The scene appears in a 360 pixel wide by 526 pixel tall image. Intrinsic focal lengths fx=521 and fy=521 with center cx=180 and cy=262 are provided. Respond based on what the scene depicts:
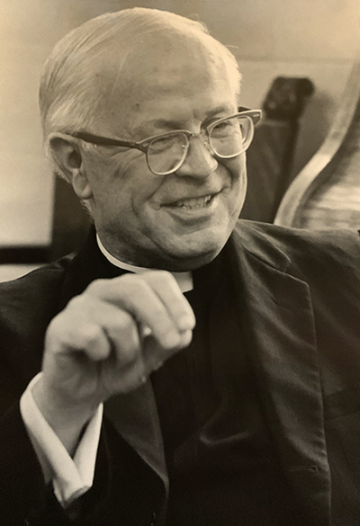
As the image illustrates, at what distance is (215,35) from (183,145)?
18 centimetres

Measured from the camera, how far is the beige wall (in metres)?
0.71

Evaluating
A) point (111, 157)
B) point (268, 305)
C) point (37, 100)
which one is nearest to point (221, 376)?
point (268, 305)

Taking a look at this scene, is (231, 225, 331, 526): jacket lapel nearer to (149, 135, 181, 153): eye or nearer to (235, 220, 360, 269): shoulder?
(235, 220, 360, 269): shoulder

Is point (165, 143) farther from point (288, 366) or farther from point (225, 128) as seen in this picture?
point (288, 366)

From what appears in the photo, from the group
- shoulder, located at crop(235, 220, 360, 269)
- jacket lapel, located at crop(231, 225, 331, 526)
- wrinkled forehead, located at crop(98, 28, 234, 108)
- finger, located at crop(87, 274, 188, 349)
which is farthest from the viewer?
shoulder, located at crop(235, 220, 360, 269)

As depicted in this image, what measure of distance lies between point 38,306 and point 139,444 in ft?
0.77

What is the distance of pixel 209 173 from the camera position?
0.71 meters

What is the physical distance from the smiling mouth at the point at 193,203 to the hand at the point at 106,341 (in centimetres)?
16

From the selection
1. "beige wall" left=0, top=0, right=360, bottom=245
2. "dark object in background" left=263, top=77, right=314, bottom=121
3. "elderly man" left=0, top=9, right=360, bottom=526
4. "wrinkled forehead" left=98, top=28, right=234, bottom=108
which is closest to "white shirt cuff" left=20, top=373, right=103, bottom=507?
"elderly man" left=0, top=9, right=360, bottom=526

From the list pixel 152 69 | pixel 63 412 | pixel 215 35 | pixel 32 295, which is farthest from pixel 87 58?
pixel 63 412

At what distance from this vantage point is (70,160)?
2.34 ft

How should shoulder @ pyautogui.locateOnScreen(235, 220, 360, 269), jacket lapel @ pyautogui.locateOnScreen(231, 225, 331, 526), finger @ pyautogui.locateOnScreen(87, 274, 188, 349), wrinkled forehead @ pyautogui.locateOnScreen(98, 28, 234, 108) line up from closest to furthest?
finger @ pyautogui.locateOnScreen(87, 274, 188, 349), wrinkled forehead @ pyautogui.locateOnScreen(98, 28, 234, 108), jacket lapel @ pyautogui.locateOnScreen(231, 225, 331, 526), shoulder @ pyautogui.locateOnScreen(235, 220, 360, 269)

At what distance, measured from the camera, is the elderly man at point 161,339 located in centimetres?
64

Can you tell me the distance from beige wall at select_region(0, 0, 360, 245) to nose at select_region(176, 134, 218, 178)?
0.46 feet
